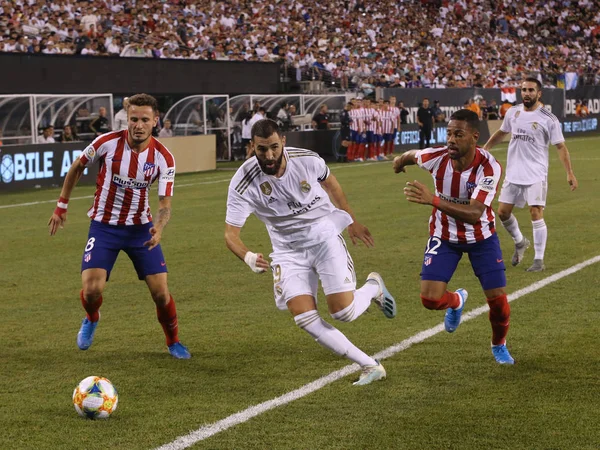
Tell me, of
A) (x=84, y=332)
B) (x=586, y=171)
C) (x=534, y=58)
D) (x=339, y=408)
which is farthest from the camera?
(x=534, y=58)

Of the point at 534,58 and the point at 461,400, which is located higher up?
the point at 534,58

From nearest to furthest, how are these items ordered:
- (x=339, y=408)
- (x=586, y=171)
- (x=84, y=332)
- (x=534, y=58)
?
(x=339, y=408)
(x=84, y=332)
(x=586, y=171)
(x=534, y=58)

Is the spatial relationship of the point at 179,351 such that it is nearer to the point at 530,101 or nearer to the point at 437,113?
the point at 530,101

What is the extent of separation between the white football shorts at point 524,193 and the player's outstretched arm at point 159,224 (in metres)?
5.05

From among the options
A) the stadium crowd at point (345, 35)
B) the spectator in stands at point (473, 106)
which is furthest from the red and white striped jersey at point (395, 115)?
the spectator in stands at point (473, 106)

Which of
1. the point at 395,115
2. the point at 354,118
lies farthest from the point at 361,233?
the point at 395,115

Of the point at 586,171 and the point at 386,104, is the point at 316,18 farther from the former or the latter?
the point at 586,171

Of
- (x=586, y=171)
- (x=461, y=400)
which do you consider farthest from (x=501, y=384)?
(x=586, y=171)

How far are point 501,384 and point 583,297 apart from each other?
3284 millimetres

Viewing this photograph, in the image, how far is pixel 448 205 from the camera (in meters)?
6.59

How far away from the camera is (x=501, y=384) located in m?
6.53

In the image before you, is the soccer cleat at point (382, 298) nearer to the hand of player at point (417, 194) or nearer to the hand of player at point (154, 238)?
the hand of player at point (417, 194)

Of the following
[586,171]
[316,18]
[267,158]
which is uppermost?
[316,18]

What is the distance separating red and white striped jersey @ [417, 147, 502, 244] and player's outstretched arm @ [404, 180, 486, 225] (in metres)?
0.12
